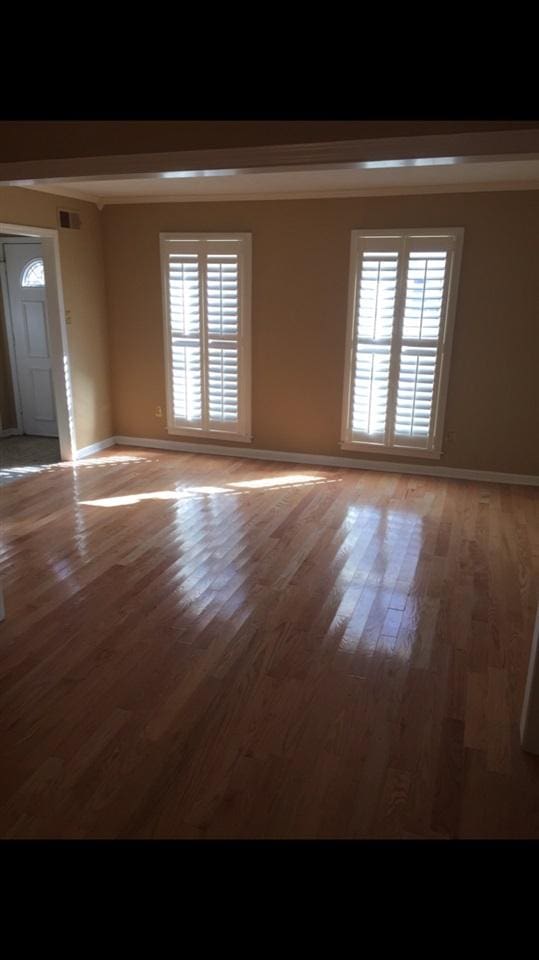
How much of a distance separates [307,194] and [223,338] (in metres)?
1.54

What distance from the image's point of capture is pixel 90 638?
288 centimetres

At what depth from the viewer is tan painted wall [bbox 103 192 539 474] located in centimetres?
493

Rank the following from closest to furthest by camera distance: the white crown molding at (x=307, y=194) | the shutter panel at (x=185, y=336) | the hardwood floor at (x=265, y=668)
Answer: the hardwood floor at (x=265, y=668), the white crown molding at (x=307, y=194), the shutter panel at (x=185, y=336)

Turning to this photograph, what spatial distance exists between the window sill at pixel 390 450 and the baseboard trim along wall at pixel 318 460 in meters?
0.10

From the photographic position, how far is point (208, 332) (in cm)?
595

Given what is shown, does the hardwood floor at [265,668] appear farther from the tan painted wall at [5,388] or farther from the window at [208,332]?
the tan painted wall at [5,388]

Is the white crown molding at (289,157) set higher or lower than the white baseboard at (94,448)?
higher

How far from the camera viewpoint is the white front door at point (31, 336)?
6484 mm

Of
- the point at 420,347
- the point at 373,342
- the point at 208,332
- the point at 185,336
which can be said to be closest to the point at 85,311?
the point at 185,336

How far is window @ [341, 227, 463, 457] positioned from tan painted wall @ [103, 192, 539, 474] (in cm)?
11

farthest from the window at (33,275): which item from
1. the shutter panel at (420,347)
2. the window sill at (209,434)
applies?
the shutter panel at (420,347)

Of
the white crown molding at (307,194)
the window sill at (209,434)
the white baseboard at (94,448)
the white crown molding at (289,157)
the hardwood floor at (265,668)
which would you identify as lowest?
the hardwood floor at (265,668)

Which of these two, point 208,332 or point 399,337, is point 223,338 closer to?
point 208,332
